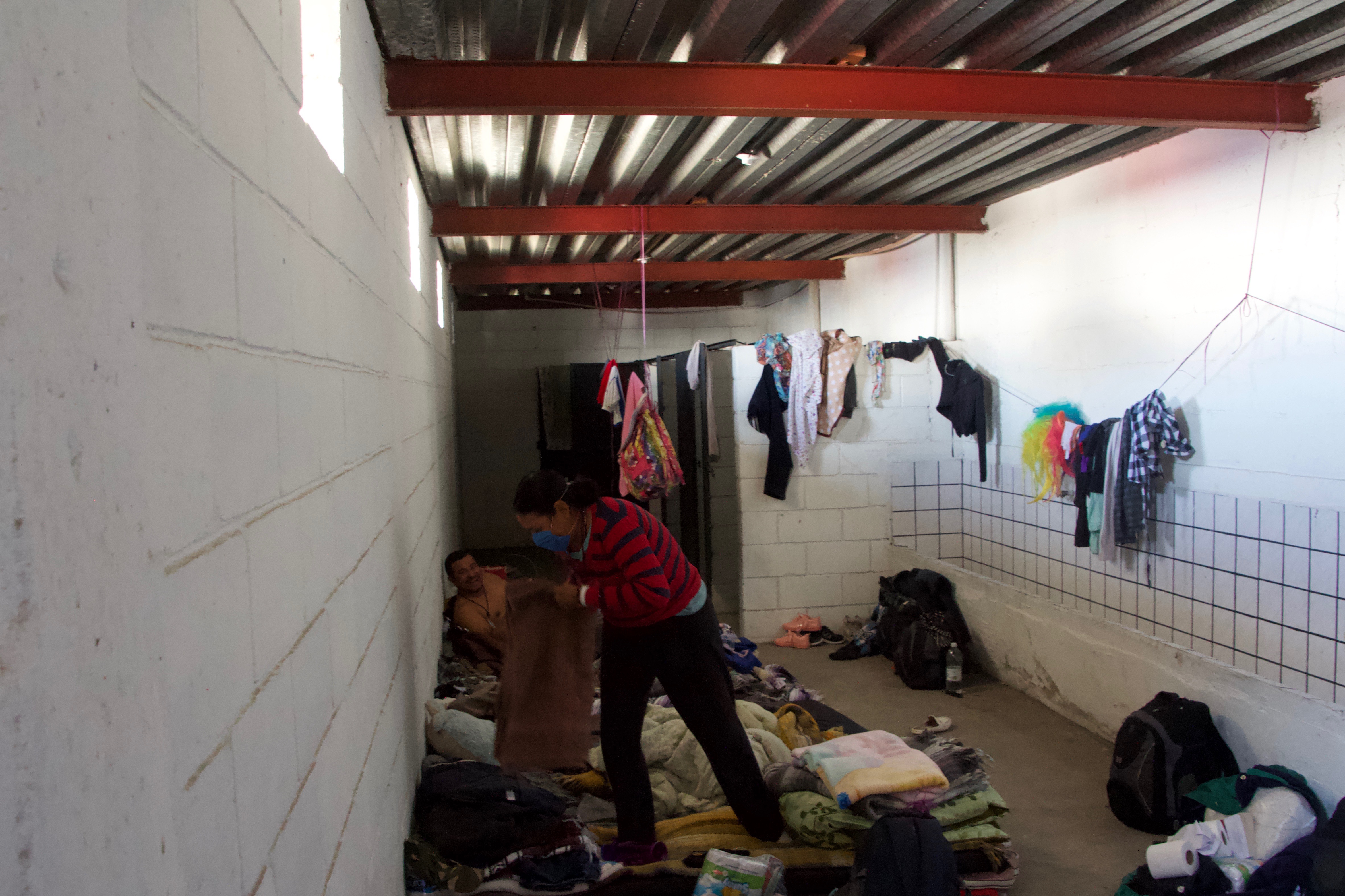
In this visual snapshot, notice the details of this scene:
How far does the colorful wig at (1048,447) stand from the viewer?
14.9 ft

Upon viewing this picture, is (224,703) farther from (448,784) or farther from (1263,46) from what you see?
(1263,46)

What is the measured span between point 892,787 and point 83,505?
2.92 meters

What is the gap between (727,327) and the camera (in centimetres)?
1021

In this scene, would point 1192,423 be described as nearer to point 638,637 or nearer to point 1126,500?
point 1126,500

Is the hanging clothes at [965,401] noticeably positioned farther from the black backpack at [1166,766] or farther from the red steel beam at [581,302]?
the red steel beam at [581,302]

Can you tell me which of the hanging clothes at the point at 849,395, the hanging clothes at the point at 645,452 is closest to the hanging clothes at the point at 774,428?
the hanging clothes at the point at 849,395

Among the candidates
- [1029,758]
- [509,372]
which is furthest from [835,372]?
[509,372]

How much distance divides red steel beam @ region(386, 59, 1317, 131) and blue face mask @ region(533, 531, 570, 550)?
4.64ft

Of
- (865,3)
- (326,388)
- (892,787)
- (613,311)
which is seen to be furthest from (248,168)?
(613,311)

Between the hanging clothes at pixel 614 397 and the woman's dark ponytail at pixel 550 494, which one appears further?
the hanging clothes at pixel 614 397

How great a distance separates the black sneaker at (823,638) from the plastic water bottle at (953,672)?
989 mm

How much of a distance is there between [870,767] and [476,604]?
9.01ft

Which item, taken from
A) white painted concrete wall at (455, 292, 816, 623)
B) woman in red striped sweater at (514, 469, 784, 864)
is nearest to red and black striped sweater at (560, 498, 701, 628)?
woman in red striped sweater at (514, 469, 784, 864)

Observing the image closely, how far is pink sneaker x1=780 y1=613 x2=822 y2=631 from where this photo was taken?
5895 mm
